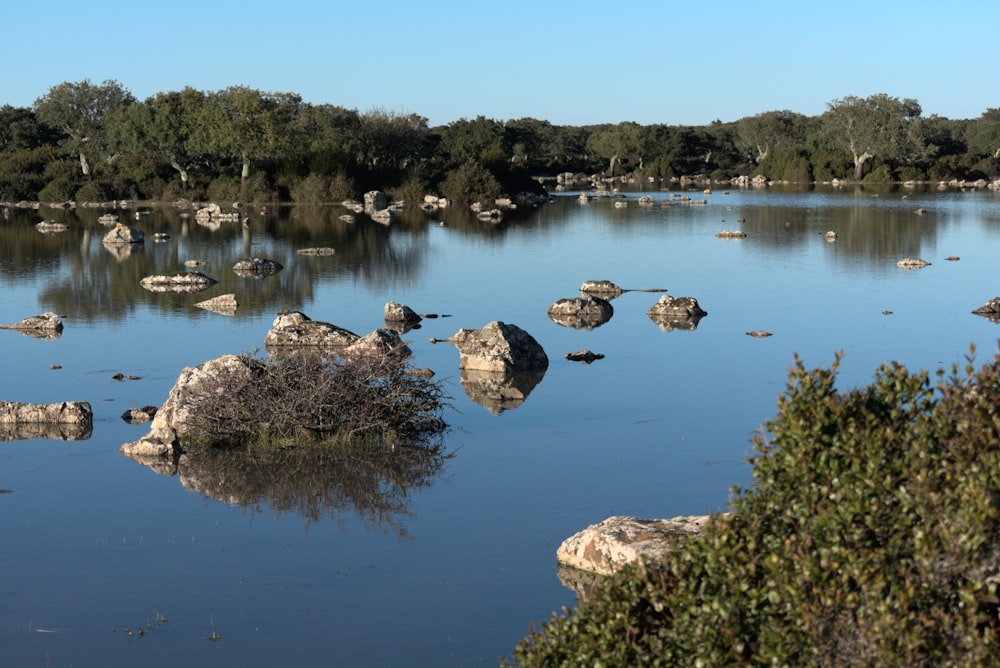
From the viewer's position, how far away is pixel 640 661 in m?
5.19

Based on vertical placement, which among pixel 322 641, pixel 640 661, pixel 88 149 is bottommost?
pixel 322 641

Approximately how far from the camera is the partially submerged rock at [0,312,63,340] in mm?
24812

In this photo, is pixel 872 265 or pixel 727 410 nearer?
pixel 727 410

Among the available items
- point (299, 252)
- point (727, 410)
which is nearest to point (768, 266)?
point (299, 252)

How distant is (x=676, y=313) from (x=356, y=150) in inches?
2903

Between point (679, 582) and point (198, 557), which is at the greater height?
point (679, 582)

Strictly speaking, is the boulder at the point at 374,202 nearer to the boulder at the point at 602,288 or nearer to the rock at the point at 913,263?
the rock at the point at 913,263

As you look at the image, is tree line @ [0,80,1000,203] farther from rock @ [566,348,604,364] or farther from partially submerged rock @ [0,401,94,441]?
partially submerged rock @ [0,401,94,441]

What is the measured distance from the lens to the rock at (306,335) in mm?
21734

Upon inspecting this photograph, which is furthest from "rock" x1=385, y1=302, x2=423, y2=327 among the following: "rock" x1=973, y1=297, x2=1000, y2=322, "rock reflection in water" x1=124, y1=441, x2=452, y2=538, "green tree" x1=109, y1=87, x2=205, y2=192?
"green tree" x1=109, y1=87, x2=205, y2=192

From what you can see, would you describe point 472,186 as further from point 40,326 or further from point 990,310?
point 40,326

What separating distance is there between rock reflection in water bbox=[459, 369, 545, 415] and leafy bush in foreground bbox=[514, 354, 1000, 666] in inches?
466

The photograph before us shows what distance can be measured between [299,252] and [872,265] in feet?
62.0

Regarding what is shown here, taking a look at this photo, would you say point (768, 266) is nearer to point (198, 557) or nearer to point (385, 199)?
point (198, 557)
